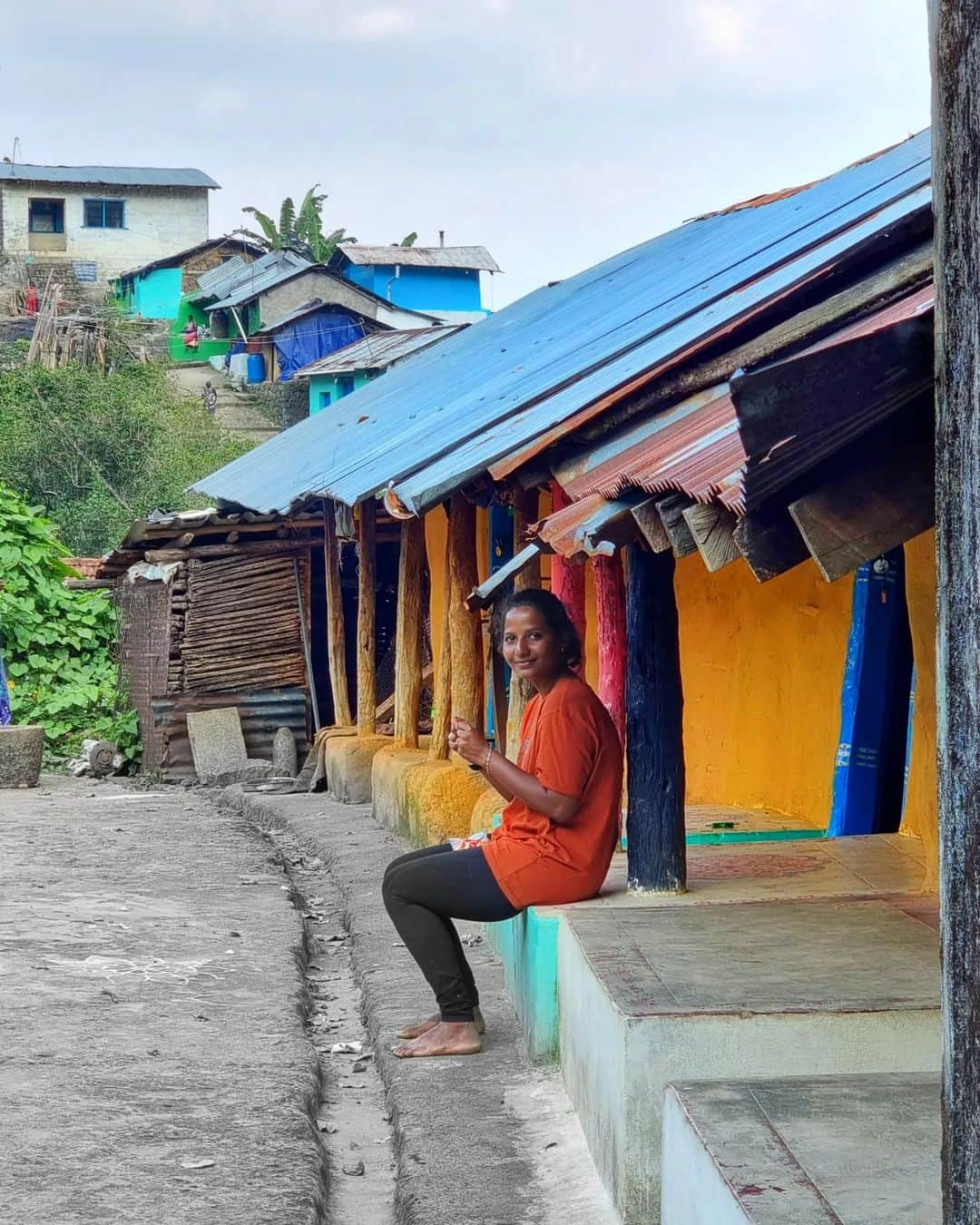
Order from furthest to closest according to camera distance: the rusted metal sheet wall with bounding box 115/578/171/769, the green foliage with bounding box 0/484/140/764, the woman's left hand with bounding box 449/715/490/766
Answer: the green foliage with bounding box 0/484/140/764, the rusted metal sheet wall with bounding box 115/578/171/769, the woman's left hand with bounding box 449/715/490/766

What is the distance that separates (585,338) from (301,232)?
40.1 m

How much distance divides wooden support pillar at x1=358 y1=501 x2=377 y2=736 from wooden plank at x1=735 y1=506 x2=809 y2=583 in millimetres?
9322

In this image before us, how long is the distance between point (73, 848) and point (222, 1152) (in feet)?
21.4

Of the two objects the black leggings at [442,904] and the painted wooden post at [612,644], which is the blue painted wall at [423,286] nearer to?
the painted wooden post at [612,644]

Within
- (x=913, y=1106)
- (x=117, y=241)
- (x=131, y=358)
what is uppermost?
(x=117, y=241)

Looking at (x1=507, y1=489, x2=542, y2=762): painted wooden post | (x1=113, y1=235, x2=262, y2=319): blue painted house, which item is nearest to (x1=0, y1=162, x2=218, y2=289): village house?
(x1=113, y1=235, x2=262, y2=319): blue painted house

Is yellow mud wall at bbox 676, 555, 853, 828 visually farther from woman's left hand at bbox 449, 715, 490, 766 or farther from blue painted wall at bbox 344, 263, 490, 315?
blue painted wall at bbox 344, 263, 490, 315

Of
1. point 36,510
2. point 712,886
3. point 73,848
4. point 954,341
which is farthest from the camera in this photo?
point 36,510

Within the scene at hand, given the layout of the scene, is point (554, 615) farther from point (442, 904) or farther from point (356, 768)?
point (356, 768)

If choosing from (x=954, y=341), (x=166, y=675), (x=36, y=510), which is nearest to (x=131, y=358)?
(x=36, y=510)

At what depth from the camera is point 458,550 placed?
32.9 ft

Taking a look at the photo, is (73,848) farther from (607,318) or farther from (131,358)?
(131,358)

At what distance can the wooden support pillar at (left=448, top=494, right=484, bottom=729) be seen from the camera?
9938mm

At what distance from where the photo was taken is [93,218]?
51.7 metres
